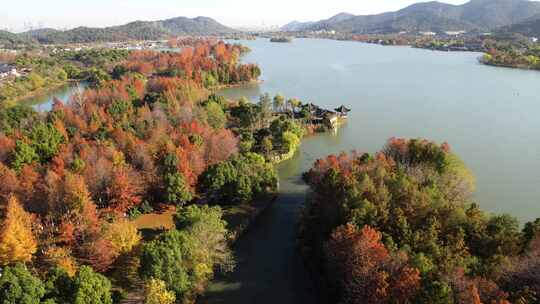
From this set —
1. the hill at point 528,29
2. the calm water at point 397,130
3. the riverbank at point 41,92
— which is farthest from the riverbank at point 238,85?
the hill at point 528,29

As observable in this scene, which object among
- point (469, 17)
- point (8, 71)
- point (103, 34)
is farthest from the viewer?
point (469, 17)

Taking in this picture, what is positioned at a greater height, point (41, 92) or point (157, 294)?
point (41, 92)

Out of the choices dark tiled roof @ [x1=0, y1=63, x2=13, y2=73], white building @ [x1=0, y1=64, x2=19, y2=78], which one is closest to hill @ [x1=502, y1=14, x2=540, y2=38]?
white building @ [x1=0, y1=64, x2=19, y2=78]

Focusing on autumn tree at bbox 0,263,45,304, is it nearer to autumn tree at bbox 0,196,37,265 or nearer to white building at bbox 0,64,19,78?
autumn tree at bbox 0,196,37,265

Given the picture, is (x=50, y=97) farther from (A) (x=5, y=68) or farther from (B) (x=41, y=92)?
(A) (x=5, y=68)

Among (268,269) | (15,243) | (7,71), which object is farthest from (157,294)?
(7,71)

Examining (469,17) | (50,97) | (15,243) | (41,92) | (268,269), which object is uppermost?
(469,17)

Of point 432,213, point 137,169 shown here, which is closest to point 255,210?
point 137,169
